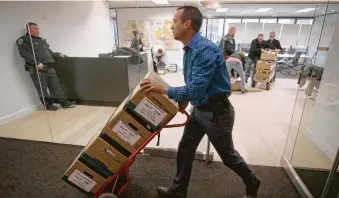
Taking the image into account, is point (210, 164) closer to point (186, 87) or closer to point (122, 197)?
point (122, 197)

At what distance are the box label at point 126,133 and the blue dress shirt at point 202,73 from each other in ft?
1.24

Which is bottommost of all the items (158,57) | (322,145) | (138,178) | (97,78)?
(138,178)

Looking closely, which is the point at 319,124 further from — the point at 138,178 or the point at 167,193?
the point at 138,178

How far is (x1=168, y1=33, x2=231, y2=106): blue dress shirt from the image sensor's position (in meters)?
1.16

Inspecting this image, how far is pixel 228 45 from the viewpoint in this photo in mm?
4598

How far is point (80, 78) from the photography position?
3.93 metres

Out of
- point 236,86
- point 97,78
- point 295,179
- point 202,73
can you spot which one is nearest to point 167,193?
point 202,73

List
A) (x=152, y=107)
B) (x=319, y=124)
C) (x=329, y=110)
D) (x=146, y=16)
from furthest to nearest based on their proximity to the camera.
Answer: (x=146, y=16) < (x=319, y=124) < (x=329, y=110) < (x=152, y=107)

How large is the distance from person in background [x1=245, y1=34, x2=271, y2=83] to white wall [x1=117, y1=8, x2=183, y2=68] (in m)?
1.92

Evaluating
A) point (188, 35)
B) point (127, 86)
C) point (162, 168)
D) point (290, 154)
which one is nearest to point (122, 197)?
point (162, 168)

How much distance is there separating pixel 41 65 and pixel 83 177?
8.99 ft

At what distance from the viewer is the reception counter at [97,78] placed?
3771 mm

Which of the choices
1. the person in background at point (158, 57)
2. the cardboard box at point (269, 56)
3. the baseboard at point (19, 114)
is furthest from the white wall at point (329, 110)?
A: the baseboard at point (19, 114)

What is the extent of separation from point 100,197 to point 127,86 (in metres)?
2.56
